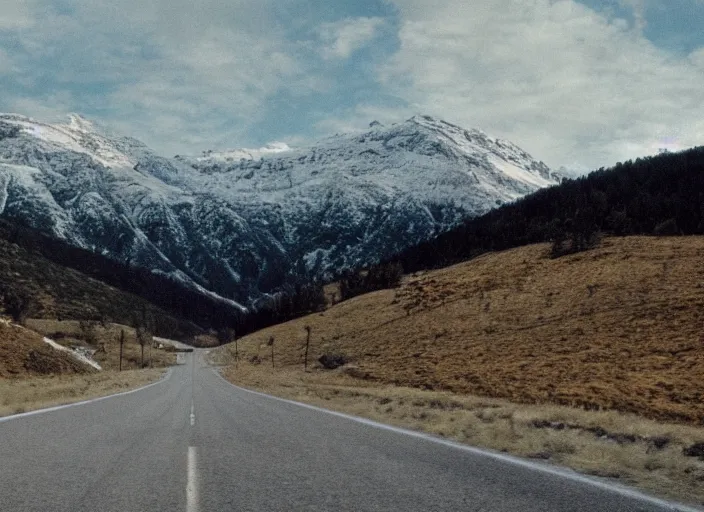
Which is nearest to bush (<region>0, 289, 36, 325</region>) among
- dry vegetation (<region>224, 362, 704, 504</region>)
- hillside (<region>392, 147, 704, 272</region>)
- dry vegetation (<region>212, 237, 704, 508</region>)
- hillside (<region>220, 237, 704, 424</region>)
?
dry vegetation (<region>212, 237, 704, 508</region>)

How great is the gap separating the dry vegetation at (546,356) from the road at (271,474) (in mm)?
1631

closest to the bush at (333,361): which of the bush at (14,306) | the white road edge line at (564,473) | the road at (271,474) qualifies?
the road at (271,474)

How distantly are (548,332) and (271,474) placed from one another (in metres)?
51.0

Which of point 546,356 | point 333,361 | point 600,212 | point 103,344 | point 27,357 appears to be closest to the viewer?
point 27,357

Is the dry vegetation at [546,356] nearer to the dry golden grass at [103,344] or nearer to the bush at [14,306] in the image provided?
the dry golden grass at [103,344]

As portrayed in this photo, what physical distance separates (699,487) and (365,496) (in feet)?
15.7

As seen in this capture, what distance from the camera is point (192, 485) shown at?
823cm

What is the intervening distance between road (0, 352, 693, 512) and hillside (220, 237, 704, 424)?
1296 cm

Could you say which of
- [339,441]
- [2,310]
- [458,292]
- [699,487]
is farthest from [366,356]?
[2,310]

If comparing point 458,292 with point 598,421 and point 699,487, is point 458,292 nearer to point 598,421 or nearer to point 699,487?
point 598,421

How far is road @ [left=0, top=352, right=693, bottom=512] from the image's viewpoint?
707 centimetres

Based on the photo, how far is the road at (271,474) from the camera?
7.07 metres

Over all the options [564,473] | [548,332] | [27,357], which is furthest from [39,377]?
[548,332]

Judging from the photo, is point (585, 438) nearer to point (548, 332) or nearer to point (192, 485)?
point (192, 485)
